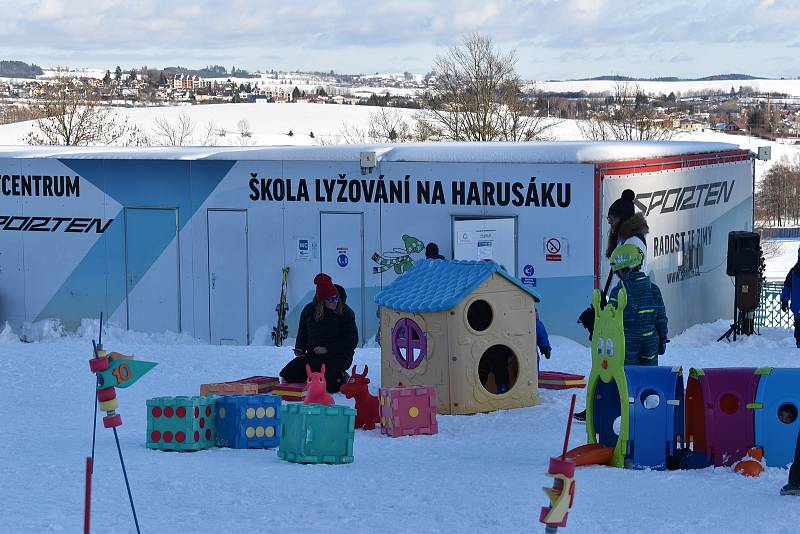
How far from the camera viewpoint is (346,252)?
17.0 m

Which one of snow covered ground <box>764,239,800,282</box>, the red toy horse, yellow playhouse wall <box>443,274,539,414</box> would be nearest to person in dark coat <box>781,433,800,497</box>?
the red toy horse

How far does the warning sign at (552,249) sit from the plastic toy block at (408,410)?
6.09m

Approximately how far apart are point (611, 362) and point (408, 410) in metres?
1.87

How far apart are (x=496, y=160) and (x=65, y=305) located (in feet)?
→ 22.2

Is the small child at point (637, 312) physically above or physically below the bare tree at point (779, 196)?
below

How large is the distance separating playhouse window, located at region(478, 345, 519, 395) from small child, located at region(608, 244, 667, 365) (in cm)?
207

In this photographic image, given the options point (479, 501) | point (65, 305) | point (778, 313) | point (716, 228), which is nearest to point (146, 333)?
point (65, 305)

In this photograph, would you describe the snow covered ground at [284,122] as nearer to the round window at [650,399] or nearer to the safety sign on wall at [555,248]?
the safety sign on wall at [555,248]

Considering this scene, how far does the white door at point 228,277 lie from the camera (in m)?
17.5

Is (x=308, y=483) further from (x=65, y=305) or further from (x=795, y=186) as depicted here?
(x=795, y=186)

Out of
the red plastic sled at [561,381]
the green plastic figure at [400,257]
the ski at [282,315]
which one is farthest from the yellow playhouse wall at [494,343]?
the ski at [282,315]

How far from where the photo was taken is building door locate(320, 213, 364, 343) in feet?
55.4

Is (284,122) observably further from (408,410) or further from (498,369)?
(408,410)

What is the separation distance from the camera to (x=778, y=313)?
68.1ft
